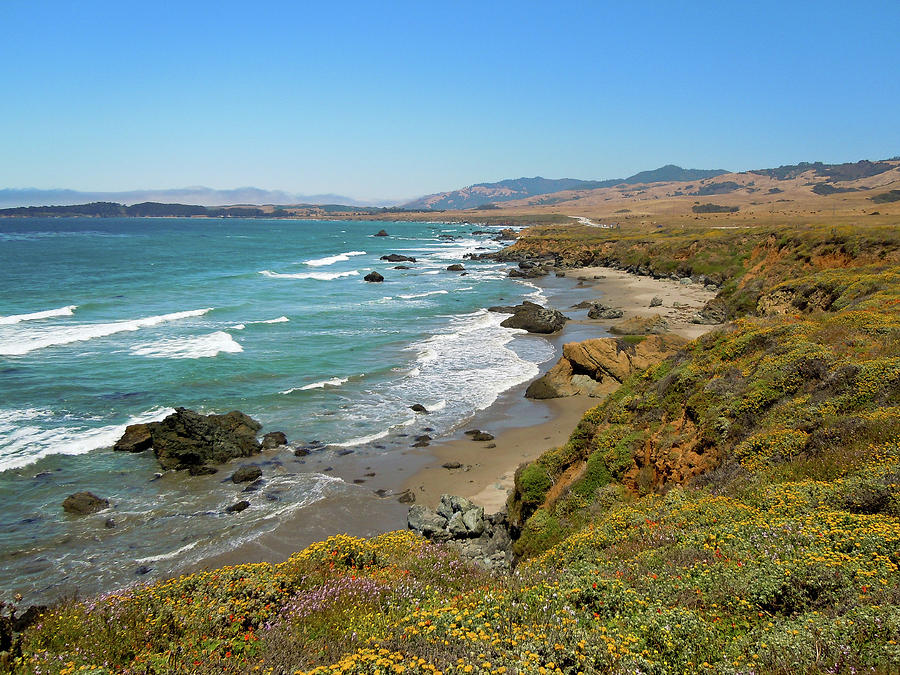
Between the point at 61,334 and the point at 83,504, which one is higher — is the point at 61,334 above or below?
above

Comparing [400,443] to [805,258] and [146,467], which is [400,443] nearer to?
[146,467]

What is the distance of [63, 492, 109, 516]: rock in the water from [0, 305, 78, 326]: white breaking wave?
105ft

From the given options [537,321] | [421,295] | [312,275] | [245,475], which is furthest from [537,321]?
[312,275]

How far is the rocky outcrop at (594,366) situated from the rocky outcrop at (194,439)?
43.7 feet

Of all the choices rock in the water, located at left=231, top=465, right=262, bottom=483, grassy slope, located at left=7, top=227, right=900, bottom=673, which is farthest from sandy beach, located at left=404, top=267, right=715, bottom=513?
rock in the water, located at left=231, top=465, right=262, bottom=483

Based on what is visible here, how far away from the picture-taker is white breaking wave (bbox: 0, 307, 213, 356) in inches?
1323

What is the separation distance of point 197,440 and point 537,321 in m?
25.5

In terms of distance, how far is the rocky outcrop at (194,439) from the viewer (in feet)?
65.0

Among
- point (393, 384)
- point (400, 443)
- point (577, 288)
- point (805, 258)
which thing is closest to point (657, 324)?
point (805, 258)

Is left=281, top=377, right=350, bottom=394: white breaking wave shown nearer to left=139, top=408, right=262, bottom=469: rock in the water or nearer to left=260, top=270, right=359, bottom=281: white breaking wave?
left=139, top=408, right=262, bottom=469: rock in the water

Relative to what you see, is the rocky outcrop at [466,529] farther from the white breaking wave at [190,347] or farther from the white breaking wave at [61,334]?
the white breaking wave at [61,334]

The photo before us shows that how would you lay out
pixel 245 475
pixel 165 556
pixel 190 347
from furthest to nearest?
pixel 190 347, pixel 245 475, pixel 165 556

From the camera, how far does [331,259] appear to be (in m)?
96.9

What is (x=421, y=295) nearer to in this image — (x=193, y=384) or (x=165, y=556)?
(x=193, y=384)
